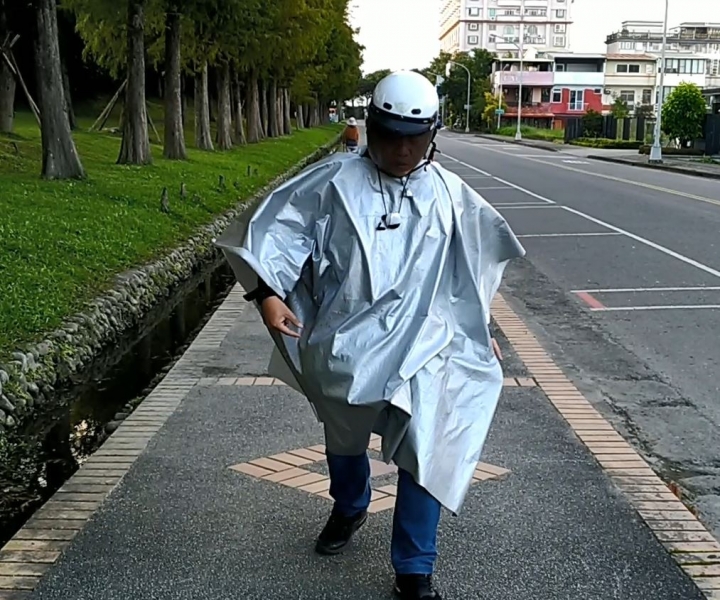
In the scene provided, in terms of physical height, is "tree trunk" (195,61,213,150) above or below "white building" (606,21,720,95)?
below

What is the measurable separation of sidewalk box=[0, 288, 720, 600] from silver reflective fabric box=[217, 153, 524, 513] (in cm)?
66

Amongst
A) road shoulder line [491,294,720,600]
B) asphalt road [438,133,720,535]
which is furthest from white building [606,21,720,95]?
road shoulder line [491,294,720,600]

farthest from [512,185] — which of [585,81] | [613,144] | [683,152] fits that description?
[585,81]

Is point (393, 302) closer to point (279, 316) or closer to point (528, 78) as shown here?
point (279, 316)

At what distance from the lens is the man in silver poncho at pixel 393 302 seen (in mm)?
3479

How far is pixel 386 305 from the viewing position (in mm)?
3551

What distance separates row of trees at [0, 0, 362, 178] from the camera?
17.1 metres

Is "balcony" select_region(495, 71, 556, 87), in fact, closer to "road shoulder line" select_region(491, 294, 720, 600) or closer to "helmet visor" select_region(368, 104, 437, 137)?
"road shoulder line" select_region(491, 294, 720, 600)

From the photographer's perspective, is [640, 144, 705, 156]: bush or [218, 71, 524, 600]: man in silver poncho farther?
[640, 144, 705, 156]: bush

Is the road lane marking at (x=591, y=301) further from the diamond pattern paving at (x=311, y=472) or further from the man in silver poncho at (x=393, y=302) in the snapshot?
the man in silver poncho at (x=393, y=302)

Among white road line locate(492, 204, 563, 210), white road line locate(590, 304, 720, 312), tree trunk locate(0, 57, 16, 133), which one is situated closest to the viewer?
white road line locate(590, 304, 720, 312)

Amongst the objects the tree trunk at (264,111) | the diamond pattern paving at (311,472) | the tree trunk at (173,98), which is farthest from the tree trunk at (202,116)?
the diamond pattern paving at (311,472)

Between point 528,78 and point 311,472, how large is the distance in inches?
4304

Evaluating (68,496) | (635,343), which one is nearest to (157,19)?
(635,343)
